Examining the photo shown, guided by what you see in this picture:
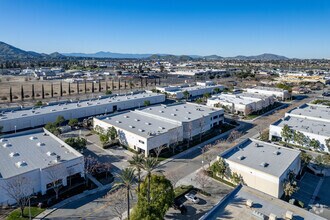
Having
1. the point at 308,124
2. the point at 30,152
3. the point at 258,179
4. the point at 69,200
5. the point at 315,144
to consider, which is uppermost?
the point at 308,124

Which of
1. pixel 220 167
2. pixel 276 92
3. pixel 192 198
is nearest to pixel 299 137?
pixel 220 167

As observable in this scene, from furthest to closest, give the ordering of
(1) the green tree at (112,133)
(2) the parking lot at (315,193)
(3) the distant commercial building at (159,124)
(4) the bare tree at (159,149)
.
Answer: (1) the green tree at (112,133) → (3) the distant commercial building at (159,124) → (4) the bare tree at (159,149) → (2) the parking lot at (315,193)

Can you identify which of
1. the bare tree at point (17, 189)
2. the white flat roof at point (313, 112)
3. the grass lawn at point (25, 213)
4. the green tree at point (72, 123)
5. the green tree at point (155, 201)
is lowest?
the grass lawn at point (25, 213)

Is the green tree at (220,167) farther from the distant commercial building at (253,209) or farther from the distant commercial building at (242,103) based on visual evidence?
the distant commercial building at (242,103)

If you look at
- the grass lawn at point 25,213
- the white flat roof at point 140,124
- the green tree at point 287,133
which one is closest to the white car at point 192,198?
the white flat roof at point 140,124

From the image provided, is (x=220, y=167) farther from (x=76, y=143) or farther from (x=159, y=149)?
(x=76, y=143)

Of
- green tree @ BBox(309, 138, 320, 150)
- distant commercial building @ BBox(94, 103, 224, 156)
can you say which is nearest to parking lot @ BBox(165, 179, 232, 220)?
distant commercial building @ BBox(94, 103, 224, 156)

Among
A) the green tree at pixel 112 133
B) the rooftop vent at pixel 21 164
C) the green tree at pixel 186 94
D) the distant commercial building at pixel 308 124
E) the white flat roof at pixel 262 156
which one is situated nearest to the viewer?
the rooftop vent at pixel 21 164
